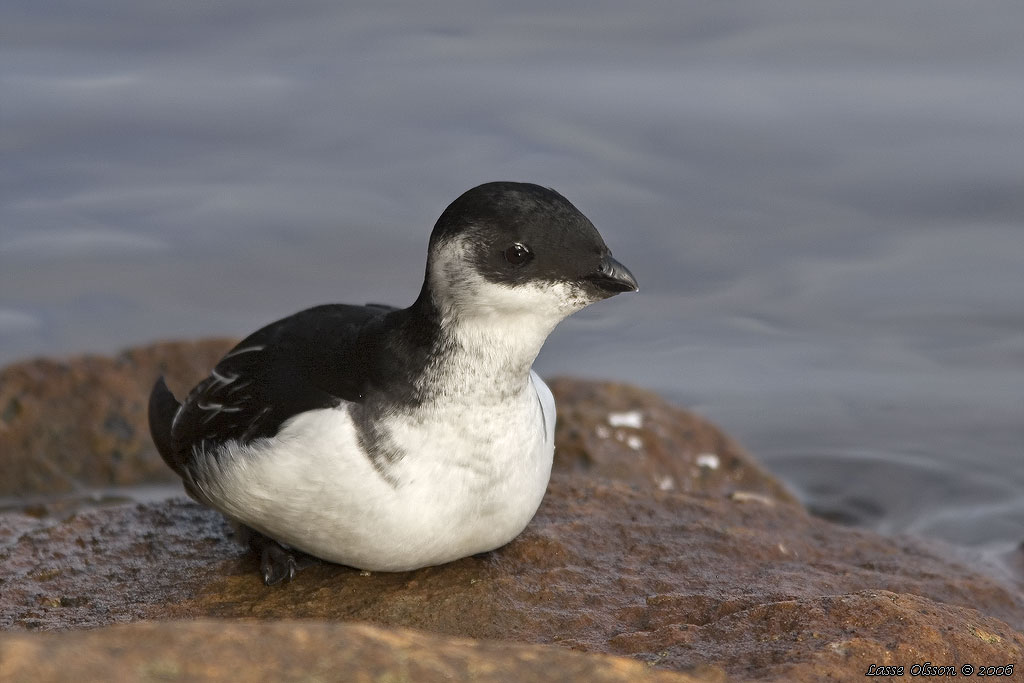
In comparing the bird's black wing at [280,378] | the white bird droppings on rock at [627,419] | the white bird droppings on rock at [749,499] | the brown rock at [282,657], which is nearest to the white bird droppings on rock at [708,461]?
the white bird droppings on rock at [627,419]

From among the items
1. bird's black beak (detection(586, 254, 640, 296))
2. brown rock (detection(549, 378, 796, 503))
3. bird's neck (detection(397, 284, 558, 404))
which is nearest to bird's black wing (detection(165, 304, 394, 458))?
bird's neck (detection(397, 284, 558, 404))

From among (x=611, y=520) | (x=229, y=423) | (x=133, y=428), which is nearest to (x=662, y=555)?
(x=611, y=520)

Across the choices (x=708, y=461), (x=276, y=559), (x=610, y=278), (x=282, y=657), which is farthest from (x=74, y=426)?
(x=282, y=657)

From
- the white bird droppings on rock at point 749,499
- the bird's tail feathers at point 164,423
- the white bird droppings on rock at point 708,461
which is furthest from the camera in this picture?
the white bird droppings on rock at point 708,461

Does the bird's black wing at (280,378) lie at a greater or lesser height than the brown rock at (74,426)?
greater

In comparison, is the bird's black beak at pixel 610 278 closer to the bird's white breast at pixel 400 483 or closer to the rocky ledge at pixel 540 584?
the bird's white breast at pixel 400 483

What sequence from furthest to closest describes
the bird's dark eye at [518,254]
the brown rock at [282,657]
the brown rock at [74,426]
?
the brown rock at [74,426]
the bird's dark eye at [518,254]
the brown rock at [282,657]

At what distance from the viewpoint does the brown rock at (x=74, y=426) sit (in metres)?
6.79

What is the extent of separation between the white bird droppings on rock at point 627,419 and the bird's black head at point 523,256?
2801 millimetres

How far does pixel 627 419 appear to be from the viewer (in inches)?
281

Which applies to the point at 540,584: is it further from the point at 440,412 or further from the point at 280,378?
the point at 280,378

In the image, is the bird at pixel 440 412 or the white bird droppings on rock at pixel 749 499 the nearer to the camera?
the bird at pixel 440 412

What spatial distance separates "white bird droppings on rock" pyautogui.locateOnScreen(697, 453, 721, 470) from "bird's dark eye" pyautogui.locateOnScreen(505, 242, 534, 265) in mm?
3295

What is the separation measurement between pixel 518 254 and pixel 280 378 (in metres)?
1.11
